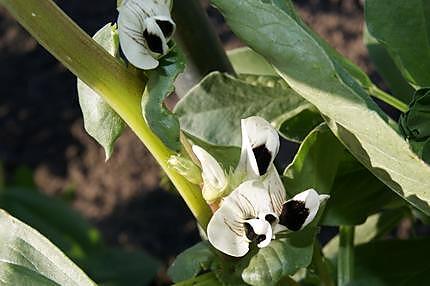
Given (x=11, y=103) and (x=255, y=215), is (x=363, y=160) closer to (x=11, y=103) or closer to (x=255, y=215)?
(x=255, y=215)

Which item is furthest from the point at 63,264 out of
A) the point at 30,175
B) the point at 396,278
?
the point at 30,175

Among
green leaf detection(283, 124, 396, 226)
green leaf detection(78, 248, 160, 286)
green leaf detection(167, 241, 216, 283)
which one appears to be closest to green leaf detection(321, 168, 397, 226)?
green leaf detection(283, 124, 396, 226)

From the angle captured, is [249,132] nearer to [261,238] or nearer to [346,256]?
[261,238]

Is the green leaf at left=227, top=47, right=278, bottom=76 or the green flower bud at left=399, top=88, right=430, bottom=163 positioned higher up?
the green flower bud at left=399, top=88, right=430, bottom=163

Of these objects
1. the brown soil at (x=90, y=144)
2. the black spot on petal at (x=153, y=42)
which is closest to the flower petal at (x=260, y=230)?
the black spot on petal at (x=153, y=42)

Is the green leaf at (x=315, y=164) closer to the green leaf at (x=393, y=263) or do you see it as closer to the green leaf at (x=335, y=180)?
the green leaf at (x=335, y=180)

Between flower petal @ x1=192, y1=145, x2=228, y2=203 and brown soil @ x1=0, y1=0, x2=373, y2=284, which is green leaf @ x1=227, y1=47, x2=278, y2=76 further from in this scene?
brown soil @ x1=0, y1=0, x2=373, y2=284

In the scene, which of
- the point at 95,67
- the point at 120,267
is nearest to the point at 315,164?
the point at 95,67
